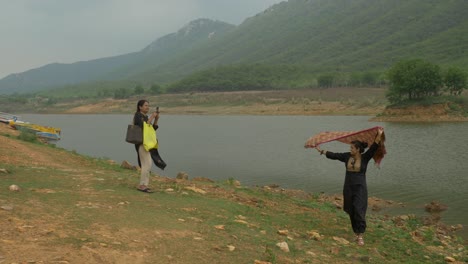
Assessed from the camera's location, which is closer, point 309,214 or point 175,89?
point 309,214

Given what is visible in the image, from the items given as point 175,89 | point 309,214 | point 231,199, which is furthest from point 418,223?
point 175,89

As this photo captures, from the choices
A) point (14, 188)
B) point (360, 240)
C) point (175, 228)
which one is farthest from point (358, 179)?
point (14, 188)

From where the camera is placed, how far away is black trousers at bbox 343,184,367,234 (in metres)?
9.34

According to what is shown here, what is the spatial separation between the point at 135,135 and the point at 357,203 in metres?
5.36

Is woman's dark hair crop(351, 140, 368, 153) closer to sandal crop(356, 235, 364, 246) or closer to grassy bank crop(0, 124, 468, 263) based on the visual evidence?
sandal crop(356, 235, 364, 246)

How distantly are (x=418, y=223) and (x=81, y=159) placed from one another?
14311 mm

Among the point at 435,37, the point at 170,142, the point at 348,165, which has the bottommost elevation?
the point at 170,142

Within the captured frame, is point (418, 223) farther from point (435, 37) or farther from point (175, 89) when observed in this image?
point (435, 37)

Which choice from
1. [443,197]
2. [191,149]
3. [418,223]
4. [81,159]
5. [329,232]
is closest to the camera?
[329,232]

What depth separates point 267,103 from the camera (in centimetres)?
10844

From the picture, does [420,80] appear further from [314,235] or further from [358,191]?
[314,235]

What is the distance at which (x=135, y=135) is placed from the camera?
10.2 m

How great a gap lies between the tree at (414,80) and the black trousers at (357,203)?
61936 millimetres

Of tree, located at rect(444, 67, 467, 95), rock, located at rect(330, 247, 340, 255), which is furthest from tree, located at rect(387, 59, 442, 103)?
rock, located at rect(330, 247, 340, 255)
